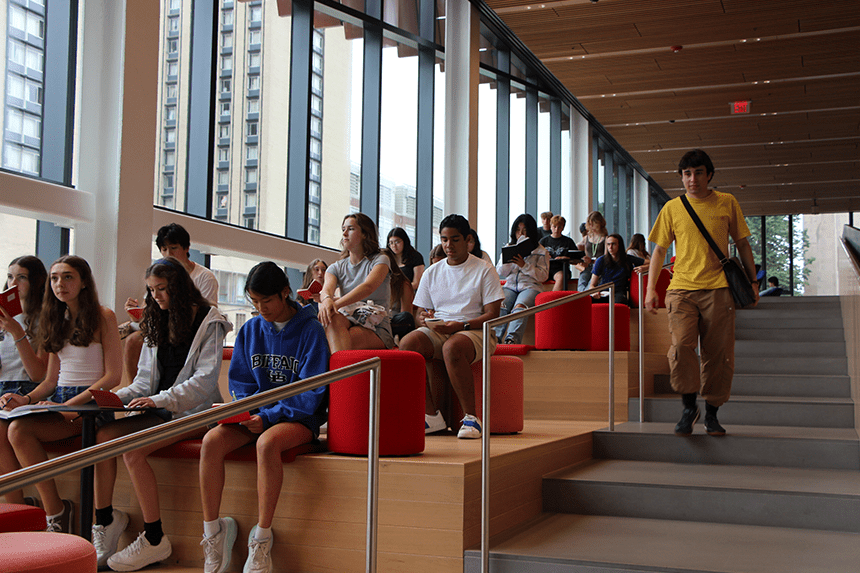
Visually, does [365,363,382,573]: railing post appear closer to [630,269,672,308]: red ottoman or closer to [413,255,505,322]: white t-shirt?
[413,255,505,322]: white t-shirt

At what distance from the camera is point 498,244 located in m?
12.4

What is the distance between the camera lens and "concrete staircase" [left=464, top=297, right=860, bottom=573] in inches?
119

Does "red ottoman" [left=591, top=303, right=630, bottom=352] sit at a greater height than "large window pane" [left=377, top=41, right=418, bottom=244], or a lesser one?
lesser

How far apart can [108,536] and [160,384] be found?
27.3 inches

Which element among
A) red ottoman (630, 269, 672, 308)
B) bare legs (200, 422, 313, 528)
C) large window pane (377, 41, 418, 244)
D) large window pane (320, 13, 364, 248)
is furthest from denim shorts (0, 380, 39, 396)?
red ottoman (630, 269, 672, 308)

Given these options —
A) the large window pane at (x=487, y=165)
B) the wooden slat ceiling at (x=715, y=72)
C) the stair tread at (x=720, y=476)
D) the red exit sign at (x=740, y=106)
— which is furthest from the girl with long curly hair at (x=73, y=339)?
the red exit sign at (x=740, y=106)

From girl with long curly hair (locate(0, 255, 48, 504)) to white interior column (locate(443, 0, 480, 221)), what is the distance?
21.6 feet

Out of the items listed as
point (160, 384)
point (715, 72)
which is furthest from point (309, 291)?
point (715, 72)

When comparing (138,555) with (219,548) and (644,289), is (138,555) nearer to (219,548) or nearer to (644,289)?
(219,548)

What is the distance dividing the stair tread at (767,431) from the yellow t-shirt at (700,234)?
0.84 metres

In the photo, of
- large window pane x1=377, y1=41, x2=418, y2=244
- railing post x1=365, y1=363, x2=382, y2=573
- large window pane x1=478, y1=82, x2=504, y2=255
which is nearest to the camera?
railing post x1=365, y1=363, x2=382, y2=573

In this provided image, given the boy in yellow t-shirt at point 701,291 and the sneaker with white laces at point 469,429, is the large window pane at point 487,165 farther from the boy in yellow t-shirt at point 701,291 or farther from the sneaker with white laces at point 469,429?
the sneaker with white laces at point 469,429

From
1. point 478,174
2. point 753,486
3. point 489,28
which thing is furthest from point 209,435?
point 489,28

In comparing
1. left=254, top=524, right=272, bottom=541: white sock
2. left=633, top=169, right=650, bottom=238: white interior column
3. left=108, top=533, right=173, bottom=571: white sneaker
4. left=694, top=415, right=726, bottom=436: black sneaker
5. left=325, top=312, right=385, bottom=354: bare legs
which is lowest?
left=108, top=533, right=173, bottom=571: white sneaker
